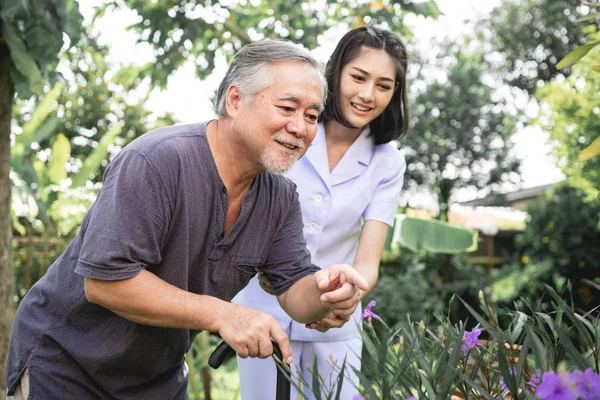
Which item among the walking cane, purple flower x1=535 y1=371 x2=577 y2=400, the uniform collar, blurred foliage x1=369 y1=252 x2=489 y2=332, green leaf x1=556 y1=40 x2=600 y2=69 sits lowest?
blurred foliage x1=369 y1=252 x2=489 y2=332

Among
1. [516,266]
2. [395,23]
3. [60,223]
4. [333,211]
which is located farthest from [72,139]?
[333,211]

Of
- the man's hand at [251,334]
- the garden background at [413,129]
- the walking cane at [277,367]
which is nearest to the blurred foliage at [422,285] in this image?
the garden background at [413,129]

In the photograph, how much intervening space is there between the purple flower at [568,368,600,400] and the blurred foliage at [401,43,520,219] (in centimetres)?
2172

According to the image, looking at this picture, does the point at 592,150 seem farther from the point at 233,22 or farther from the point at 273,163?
the point at 233,22

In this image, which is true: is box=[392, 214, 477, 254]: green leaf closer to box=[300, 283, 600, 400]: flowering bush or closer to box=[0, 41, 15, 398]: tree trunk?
box=[0, 41, 15, 398]: tree trunk

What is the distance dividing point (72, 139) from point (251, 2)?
970cm

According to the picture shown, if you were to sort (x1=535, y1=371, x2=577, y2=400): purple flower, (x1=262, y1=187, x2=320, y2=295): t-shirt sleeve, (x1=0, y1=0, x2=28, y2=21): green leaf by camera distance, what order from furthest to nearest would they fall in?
(x1=0, y1=0, x2=28, y2=21): green leaf → (x1=262, y1=187, x2=320, y2=295): t-shirt sleeve → (x1=535, y1=371, x2=577, y2=400): purple flower

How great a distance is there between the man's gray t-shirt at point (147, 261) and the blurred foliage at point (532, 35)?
21583 mm

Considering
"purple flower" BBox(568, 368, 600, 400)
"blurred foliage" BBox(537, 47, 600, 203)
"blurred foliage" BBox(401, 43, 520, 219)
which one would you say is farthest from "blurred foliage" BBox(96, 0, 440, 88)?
"blurred foliage" BBox(401, 43, 520, 219)

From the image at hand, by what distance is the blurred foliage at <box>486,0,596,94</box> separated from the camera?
2188 centimetres

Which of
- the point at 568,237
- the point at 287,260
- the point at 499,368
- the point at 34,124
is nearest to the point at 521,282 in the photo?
the point at 568,237

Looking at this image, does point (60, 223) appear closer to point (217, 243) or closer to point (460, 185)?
point (217, 243)

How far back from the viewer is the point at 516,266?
592 inches

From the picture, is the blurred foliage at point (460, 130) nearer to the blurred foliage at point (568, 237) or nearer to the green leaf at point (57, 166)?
the blurred foliage at point (568, 237)
